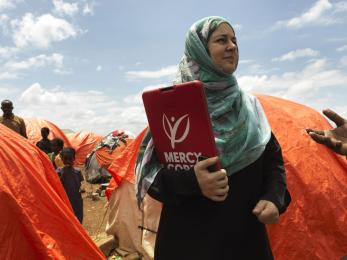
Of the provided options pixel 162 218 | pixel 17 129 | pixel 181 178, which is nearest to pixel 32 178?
pixel 162 218

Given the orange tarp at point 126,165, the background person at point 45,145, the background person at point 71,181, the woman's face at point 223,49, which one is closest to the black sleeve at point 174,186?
the woman's face at point 223,49

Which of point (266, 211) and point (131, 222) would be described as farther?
point (131, 222)

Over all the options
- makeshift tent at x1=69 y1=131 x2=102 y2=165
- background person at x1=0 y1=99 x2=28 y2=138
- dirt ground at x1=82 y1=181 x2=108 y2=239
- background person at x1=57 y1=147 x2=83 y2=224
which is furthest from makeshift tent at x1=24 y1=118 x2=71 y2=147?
background person at x1=57 y1=147 x2=83 y2=224

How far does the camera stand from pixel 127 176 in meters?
4.49

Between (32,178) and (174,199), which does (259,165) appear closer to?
(174,199)

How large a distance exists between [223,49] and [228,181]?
51 cm

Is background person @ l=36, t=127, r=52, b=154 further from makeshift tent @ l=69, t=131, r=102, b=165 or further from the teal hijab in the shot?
makeshift tent @ l=69, t=131, r=102, b=165

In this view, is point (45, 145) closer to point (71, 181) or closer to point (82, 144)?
point (71, 181)

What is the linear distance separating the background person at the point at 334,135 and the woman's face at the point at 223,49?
0.58 m

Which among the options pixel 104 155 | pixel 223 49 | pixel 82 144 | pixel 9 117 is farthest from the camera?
pixel 82 144

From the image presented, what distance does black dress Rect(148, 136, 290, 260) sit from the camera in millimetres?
1367

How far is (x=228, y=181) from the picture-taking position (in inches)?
55.0

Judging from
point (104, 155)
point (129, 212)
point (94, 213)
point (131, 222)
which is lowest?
point (94, 213)

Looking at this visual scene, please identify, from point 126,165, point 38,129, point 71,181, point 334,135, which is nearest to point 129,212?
point 126,165
